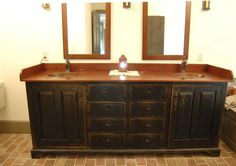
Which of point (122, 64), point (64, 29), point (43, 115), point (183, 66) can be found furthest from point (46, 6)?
point (183, 66)

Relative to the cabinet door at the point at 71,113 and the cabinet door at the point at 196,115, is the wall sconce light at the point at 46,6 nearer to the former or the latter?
the cabinet door at the point at 71,113

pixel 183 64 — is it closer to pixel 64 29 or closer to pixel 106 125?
pixel 106 125

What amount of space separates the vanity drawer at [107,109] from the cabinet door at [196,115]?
566 mm

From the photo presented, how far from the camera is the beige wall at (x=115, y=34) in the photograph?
2561 millimetres

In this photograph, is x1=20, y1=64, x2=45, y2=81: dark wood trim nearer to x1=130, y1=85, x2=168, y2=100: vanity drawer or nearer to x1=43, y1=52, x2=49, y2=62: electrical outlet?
x1=43, y1=52, x2=49, y2=62: electrical outlet

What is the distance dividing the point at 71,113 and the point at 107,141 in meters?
0.52

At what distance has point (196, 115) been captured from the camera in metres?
2.25

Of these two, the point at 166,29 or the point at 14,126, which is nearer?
the point at 166,29

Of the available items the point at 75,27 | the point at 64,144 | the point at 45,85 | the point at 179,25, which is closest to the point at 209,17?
the point at 179,25

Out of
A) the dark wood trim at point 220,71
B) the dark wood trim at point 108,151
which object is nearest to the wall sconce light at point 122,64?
the dark wood trim at point 108,151

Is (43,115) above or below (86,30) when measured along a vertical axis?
below

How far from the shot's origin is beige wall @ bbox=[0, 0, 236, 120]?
2561mm

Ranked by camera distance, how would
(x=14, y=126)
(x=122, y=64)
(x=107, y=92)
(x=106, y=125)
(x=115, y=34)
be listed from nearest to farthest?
(x=107, y=92) → (x=106, y=125) → (x=122, y=64) → (x=115, y=34) → (x=14, y=126)

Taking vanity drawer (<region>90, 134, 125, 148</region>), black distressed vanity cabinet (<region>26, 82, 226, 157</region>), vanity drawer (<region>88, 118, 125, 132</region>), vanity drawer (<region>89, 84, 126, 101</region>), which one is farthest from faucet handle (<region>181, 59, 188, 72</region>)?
vanity drawer (<region>90, 134, 125, 148</region>)
